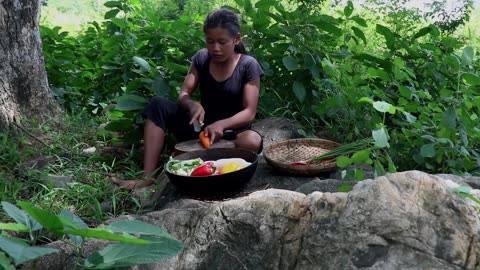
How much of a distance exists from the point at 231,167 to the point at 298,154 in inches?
26.1

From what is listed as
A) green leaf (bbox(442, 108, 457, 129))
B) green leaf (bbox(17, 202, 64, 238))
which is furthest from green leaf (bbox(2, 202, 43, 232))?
green leaf (bbox(442, 108, 457, 129))

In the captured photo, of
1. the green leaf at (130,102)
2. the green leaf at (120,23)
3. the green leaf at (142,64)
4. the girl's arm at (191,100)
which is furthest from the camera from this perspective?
the green leaf at (120,23)

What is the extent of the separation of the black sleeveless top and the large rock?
161 cm

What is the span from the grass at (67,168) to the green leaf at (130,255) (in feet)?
4.30

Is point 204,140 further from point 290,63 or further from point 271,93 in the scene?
point 271,93

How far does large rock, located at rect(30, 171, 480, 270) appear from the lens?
1.82 metres

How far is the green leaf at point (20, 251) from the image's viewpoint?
1.54 metres

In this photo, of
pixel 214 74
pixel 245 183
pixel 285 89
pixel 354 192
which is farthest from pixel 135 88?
pixel 354 192

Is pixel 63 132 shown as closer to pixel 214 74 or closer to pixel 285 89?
pixel 214 74

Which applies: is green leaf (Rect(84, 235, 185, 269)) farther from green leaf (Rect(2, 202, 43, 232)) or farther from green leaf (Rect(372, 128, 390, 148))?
green leaf (Rect(372, 128, 390, 148))

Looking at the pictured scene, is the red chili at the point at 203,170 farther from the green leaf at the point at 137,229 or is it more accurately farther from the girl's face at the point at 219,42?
the green leaf at the point at 137,229

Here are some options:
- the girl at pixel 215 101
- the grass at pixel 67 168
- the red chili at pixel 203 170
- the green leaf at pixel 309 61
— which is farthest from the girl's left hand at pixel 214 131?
the green leaf at pixel 309 61

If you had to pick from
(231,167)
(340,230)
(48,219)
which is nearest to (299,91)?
(231,167)

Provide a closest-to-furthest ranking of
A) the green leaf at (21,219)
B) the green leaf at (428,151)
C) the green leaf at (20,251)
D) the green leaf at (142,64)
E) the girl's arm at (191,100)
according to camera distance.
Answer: the green leaf at (20,251) < the green leaf at (21,219) < the green leaf at (428,151) < the girl's arm at (191,100) < the green leaf at (142,64)
